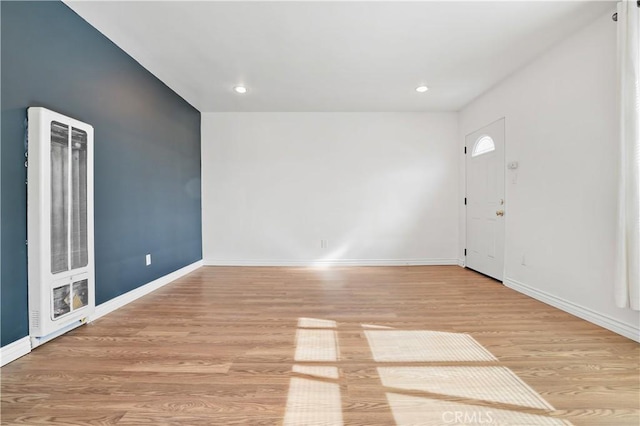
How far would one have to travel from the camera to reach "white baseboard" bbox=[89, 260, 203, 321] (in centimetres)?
253

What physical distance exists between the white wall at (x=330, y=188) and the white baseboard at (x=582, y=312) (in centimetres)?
165

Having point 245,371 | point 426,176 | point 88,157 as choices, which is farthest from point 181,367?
point 426,176

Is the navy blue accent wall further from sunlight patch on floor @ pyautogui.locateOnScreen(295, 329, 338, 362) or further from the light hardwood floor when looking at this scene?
sunlight patch on floor @ pyautogui.locateOnScreen(295, 329, 338, 362)

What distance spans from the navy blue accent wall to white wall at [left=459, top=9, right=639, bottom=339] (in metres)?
4.51

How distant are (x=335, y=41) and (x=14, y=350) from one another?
11.6 ft

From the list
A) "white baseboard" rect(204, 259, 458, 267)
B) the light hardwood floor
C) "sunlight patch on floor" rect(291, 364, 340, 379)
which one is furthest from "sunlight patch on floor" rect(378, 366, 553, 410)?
"white baseboard" rect(204, 259, 458, 267)

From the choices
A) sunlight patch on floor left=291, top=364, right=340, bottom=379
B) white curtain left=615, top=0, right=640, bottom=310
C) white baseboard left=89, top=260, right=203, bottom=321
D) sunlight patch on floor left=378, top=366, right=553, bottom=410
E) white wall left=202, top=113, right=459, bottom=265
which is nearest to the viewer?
sunlight patch on floor left=378, top=366, right=553, bottom=410

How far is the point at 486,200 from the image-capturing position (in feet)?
12.9

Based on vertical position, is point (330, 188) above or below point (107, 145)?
below

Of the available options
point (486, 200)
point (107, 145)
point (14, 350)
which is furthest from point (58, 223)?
point (486, 200)

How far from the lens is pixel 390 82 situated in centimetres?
356

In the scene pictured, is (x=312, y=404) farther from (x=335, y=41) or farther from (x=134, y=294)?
(x=335, y=41)

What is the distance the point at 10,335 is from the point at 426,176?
16.9ft

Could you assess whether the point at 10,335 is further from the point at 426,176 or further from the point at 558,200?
the point at 426,176
